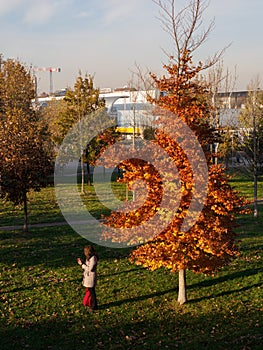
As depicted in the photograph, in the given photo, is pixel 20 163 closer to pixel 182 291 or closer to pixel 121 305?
pixel 121 305

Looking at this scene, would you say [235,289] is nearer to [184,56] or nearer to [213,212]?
[213,212]

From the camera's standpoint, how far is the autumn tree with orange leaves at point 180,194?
10.0 m

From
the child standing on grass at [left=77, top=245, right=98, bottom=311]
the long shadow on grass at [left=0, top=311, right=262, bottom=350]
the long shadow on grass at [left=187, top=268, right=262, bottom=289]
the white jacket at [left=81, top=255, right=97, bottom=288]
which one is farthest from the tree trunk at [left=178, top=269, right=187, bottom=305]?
the white jacket at [left=81, top=255, right=97, bottom=288]

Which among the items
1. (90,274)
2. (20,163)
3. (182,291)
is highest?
(20,163)

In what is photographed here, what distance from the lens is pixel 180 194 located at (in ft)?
32.8

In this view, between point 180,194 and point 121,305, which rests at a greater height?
point 180,194

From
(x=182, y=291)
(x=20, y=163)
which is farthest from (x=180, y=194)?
(x=20, y=163)

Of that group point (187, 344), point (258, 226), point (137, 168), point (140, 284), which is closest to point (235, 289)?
point (140, 284)

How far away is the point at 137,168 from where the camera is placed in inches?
404

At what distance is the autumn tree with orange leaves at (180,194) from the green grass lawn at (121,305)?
131cm

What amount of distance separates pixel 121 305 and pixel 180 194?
134 inches

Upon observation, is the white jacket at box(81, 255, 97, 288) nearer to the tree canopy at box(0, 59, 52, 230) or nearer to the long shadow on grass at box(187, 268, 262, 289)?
the long shadow on grass at box(187, 268, 262, 289)

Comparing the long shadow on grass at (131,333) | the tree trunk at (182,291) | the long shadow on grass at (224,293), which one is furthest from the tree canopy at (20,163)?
the long shadow on grass at (224,293)

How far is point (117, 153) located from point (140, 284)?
4.50 metres
